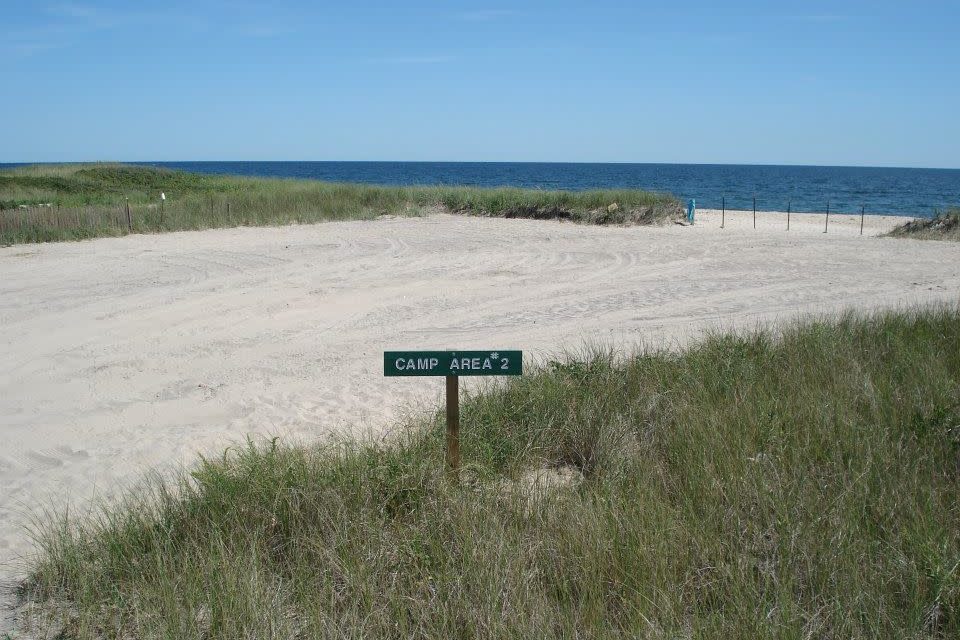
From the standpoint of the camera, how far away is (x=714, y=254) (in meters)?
17.4

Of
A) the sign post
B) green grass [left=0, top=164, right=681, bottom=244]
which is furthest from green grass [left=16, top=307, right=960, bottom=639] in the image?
green grass [left=0, top=164, right=681, bottom=244]

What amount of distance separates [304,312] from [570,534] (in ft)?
26.2

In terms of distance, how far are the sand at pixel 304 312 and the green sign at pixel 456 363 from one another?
56.4 inches

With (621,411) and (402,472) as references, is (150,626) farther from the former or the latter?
(621,411)

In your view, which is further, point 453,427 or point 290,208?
point 290,208

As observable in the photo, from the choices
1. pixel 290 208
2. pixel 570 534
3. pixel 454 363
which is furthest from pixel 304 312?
pixel 290 208

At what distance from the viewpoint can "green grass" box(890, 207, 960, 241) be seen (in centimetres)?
2059

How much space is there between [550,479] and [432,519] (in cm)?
94

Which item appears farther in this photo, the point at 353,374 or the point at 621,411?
the point at 353,374

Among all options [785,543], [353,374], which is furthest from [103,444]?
[785,543]

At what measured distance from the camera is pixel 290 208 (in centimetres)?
2375

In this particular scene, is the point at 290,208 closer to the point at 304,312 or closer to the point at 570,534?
the point at 304,312

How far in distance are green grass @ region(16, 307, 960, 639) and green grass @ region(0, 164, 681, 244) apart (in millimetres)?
16485

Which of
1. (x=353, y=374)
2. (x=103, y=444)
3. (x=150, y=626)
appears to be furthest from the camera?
(x=353, y=374)
